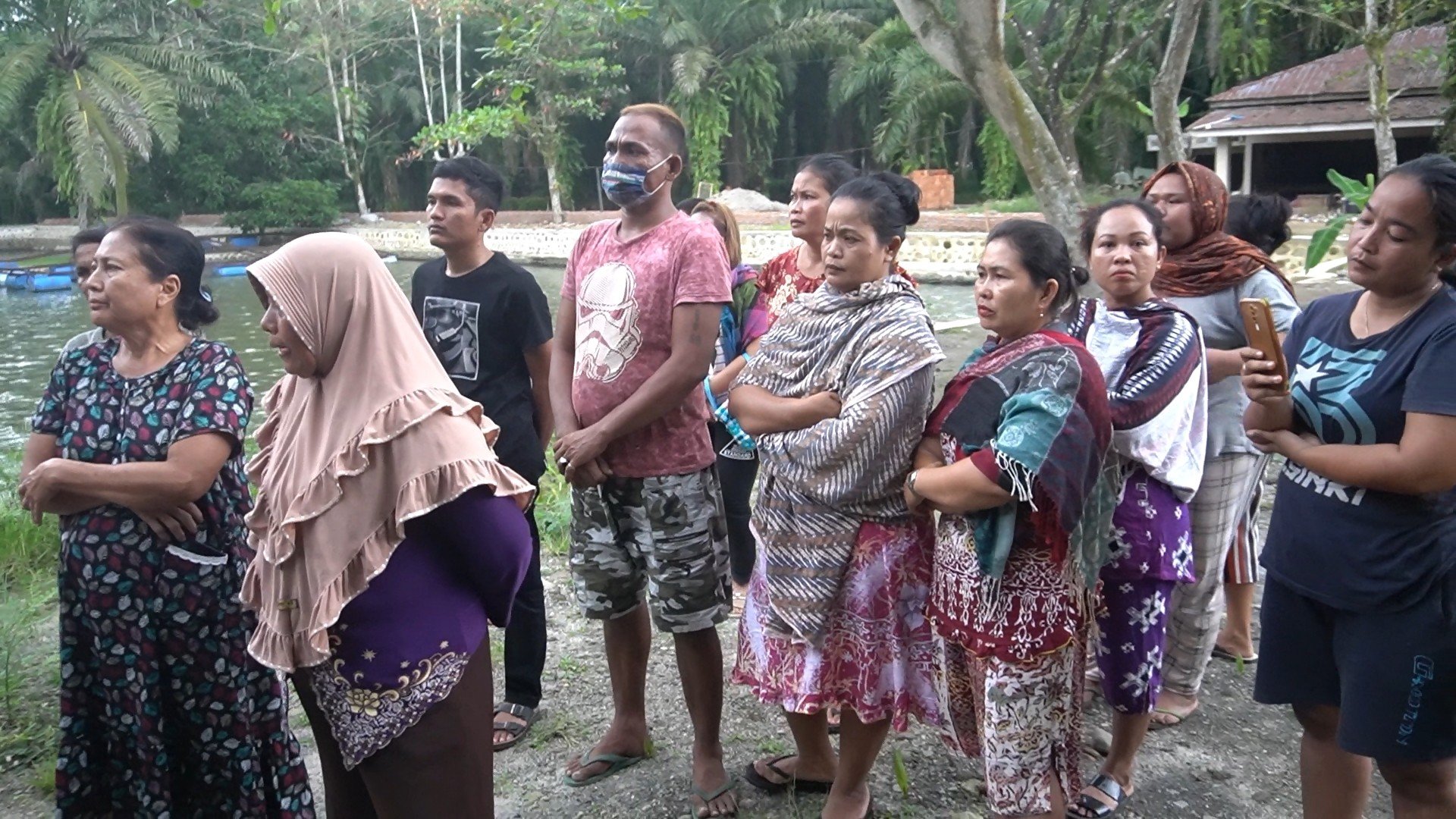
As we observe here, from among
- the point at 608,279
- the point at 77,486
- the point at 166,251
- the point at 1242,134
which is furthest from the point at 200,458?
the point at 1242,134

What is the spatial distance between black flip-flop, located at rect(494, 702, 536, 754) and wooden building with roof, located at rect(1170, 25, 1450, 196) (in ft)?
61.8

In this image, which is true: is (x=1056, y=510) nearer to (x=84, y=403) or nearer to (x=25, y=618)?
(x=84, y=403)

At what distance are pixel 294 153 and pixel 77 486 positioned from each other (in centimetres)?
3483

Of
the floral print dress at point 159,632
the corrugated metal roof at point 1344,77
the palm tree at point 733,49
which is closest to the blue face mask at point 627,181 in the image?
the floral print dress at point 159,632

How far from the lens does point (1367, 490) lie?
2.21m

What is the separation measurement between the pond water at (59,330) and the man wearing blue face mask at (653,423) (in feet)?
23.1

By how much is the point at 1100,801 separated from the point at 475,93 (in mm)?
33738

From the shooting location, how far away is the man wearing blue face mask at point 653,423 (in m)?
2.89

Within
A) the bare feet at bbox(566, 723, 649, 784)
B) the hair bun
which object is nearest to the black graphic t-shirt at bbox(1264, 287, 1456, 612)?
the hair bun

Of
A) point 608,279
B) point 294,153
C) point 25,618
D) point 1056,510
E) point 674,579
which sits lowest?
point 25,618

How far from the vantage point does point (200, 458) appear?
255 cm

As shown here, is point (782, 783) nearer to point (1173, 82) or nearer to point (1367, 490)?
point (1367, 490)

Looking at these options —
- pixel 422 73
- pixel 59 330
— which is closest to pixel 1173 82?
pixel 59 330

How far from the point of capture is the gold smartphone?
223 cm
